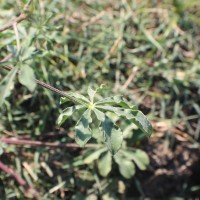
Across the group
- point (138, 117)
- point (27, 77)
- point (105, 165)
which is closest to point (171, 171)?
point (105, 165)

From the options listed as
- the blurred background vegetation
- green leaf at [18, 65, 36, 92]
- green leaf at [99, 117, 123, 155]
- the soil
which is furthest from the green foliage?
the soil

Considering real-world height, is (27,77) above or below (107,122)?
above

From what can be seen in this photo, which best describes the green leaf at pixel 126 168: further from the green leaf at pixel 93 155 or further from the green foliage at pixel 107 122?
the green foliage at pixel 107 122

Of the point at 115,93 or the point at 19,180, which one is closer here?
the point at 19,180

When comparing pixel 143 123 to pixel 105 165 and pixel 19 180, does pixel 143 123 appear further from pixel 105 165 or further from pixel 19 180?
pixel 19 180

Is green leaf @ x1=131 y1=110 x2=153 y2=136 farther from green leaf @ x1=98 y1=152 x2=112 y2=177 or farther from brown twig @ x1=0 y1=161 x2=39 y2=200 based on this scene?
brown twig @ x1=0 y1=161 x2=39 y2=200

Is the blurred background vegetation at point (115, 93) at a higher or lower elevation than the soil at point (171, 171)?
higher

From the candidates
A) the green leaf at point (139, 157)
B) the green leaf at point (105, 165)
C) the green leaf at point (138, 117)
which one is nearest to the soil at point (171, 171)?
the green leaf at point (139, 157)
